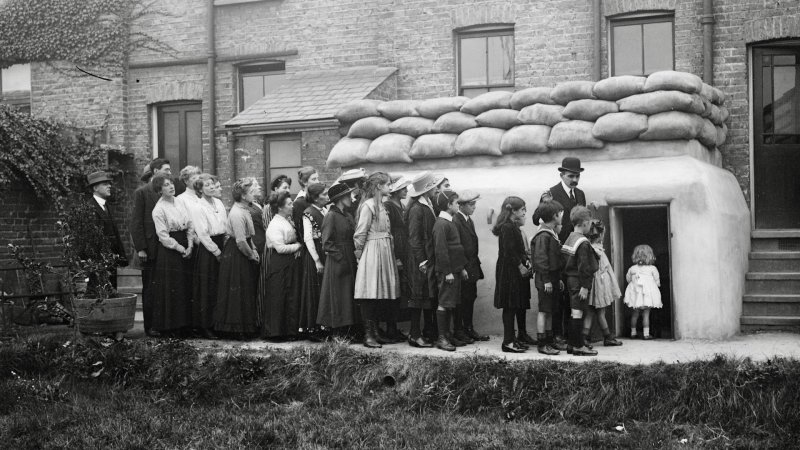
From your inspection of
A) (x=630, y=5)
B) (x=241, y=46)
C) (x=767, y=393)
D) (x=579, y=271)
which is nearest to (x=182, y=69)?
(x=241, y=46)

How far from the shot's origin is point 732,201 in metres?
9.60

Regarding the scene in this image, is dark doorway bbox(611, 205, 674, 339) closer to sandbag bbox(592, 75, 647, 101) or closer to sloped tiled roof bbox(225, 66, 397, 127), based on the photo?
sandbag bbox(592, 75, 647, 101)

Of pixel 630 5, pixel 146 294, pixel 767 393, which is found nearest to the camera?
pixel 767 393

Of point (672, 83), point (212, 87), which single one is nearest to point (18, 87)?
point (212, 87)

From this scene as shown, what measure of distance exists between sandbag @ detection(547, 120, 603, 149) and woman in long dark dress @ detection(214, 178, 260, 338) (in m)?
3.23

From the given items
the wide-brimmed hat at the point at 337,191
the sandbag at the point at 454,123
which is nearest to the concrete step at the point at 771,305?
the sandbag at the point at 454,123

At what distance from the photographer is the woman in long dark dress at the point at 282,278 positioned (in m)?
8.85

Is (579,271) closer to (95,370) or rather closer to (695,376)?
(695,376)

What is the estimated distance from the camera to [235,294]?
9.00 meters

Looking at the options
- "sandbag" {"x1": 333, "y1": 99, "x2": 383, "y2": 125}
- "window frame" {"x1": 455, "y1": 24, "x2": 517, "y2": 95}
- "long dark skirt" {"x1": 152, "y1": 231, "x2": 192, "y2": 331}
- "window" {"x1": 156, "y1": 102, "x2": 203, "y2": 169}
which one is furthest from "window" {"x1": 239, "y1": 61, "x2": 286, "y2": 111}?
"long dark skirt" {"x1": 152, "y1": 231, "x2": 192, "y2": 331}

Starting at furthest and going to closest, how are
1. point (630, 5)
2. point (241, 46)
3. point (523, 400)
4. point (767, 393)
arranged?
point (241, 46)
point (630, 5)
point (523, 400)
point (767, 393)

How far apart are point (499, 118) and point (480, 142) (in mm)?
352

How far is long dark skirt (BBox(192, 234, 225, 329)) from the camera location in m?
9.15

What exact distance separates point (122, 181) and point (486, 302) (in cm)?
770
